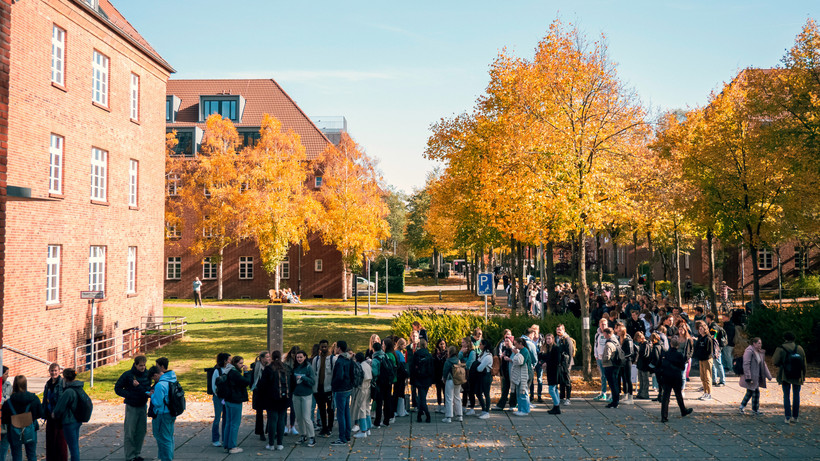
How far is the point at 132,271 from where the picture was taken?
2283 cm

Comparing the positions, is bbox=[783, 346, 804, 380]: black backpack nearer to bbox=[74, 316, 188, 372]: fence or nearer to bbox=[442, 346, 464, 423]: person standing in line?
bbox=[442, 346, 464, 423]: person standing in line

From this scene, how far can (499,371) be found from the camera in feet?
42.5

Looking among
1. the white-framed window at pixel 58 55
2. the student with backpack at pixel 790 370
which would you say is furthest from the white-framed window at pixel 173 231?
the student with backpack at pixel 790 370

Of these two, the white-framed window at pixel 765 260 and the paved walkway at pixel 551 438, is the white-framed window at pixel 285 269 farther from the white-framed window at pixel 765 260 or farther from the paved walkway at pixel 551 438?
the white-framed window at pixel 765 260

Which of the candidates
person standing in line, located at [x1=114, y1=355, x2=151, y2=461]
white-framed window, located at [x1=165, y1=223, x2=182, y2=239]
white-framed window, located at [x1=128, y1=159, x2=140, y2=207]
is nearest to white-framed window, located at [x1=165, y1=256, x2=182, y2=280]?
white-framed window, located at [x1=165, y1=223, x2=182, y2=239]

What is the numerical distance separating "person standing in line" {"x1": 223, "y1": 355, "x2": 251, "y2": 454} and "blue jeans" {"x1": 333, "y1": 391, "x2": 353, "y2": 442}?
152 cm

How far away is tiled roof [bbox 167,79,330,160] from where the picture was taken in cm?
4706

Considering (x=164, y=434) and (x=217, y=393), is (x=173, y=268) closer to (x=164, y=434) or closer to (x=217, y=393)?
(x=217, y=393)

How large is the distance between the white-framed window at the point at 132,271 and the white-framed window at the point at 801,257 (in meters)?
35.3

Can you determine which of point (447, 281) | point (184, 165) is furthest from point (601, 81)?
point (447, 281)

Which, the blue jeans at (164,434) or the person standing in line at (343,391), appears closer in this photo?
the blue jeans at (164,434)

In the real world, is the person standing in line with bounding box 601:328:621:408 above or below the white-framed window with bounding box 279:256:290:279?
below

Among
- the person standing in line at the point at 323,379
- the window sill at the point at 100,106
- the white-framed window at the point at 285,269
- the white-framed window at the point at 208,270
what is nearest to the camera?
the person standing in line at the point at 323,379

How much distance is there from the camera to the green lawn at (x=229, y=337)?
55.1 feet
